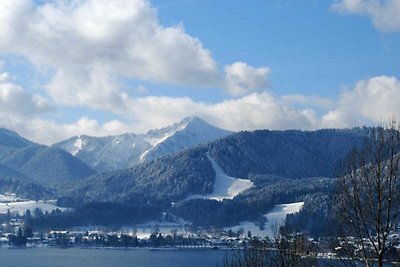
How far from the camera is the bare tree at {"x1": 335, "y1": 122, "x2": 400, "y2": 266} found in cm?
1798

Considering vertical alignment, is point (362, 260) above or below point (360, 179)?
below

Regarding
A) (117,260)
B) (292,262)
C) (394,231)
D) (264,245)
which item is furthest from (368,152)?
(117,260)

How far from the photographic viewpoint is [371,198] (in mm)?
18312

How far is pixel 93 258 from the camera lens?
6550 inches

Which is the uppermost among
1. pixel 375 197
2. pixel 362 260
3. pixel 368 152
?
pixel 368 152

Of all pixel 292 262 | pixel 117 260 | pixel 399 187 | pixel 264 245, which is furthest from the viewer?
pixel 117 260

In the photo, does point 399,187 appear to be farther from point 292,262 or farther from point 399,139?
point 292,262

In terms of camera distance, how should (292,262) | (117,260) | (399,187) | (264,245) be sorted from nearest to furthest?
(399,187) < (292,262) < (264,245) < (117,260)

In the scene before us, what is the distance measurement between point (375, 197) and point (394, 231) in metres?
1.21

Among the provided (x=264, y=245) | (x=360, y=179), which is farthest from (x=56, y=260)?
(x=360, y=179)

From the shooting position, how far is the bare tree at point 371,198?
1798 centimetres

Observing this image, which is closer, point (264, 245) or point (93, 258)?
point (264, 245)

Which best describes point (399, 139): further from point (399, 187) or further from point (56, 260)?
point (56, 260)

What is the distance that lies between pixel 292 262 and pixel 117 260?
13126 cm
